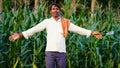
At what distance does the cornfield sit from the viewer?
934 cm

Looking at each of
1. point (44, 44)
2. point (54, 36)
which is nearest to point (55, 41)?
point (54, 36)

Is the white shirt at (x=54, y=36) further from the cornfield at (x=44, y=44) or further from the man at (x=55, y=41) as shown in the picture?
the cornfield at (x=44, y=44)

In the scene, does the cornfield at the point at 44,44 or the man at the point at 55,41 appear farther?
the cornfield at the point at 44,44

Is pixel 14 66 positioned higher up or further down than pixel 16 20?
further down

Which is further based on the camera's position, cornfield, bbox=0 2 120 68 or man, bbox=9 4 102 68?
cornfield, bbox=0 2 120 68

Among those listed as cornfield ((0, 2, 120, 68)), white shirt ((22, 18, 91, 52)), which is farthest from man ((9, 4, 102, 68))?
cornfield ((0, 2, 120, 68))

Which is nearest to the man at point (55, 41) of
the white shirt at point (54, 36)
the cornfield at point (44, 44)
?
the white shirt at point (54, 36)

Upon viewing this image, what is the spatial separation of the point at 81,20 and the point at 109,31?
2.12ft

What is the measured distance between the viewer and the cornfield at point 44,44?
9.34 meters

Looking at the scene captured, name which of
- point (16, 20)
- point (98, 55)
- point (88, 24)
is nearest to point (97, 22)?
point (88, 24)

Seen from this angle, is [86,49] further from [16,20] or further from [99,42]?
[16,20]

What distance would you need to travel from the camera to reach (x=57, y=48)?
7.45 meters

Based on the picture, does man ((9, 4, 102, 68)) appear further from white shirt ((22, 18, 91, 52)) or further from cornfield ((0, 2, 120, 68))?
cornfield ((0, 2, 120, 68))

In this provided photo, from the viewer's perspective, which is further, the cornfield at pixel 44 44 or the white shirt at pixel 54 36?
the cornfield at pixel 44 44
